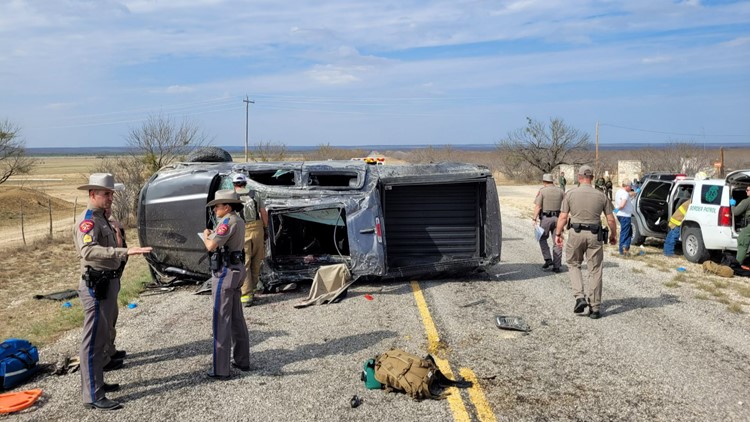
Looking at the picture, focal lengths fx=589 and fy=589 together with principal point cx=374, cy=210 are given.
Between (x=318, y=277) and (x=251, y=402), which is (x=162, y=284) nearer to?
(x=318, y=277)

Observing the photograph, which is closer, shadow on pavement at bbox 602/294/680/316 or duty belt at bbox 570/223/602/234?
duty belt at bbox 570/223/602/234

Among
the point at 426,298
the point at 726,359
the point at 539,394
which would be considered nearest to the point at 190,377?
the point at 539,394

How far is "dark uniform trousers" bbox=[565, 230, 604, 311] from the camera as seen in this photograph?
7.80 m

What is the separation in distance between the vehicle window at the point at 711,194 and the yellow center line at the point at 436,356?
650cm

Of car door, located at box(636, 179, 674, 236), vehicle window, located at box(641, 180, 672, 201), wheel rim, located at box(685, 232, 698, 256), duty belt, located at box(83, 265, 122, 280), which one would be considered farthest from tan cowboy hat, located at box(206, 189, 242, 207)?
vehicle window, located at box(641, 180, 672, 201)

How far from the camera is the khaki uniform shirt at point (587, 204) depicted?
795cm

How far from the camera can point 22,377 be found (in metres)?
5.70

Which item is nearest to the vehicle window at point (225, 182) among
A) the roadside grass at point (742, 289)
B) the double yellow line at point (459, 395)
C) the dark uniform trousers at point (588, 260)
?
the double yellow line at point (459, 395)

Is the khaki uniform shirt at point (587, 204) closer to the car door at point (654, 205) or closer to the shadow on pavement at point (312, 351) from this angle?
the shadow on pavement at point (312, 351)

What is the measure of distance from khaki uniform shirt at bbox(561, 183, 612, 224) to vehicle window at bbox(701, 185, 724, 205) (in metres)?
5.18

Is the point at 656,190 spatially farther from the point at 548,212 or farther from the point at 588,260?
the point at 588,260

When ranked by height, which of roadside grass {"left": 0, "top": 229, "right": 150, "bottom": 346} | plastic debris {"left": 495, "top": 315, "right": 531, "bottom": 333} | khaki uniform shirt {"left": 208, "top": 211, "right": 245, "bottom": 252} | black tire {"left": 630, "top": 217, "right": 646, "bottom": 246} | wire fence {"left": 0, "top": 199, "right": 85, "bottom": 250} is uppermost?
khaki uniform shirt {"left": 208, "top": 211, "right": 245, "bottom": 252}

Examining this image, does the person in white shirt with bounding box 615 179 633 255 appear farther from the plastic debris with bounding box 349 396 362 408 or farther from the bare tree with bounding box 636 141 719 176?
the bare tree with bounding box 636 141 719 176

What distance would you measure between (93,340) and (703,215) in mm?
11446
